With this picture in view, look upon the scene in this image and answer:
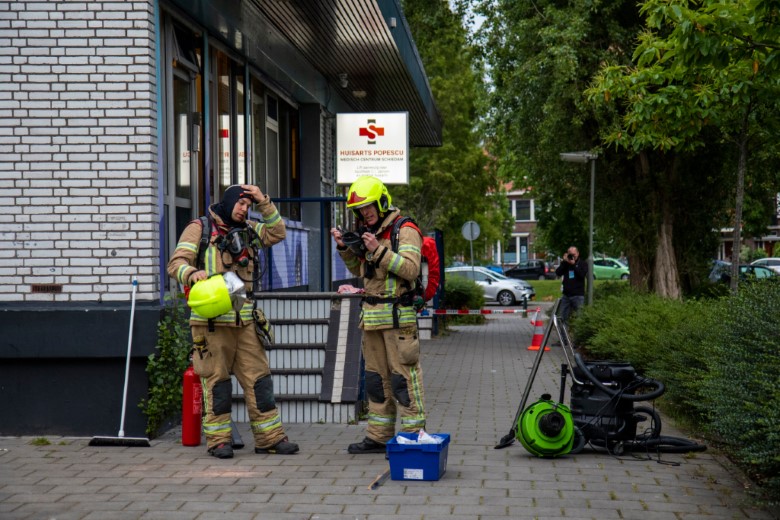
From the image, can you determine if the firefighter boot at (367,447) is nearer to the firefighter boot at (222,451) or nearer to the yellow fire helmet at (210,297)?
the firefighter boot at (222,451)

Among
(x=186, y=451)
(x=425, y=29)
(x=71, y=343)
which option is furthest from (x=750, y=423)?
(x=425, y=29)

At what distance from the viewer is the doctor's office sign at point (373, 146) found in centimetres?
1555

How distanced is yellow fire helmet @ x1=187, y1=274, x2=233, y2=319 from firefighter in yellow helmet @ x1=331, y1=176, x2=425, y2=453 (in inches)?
35.7

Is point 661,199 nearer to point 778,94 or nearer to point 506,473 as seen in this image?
point 778,94

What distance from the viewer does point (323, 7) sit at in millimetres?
11086

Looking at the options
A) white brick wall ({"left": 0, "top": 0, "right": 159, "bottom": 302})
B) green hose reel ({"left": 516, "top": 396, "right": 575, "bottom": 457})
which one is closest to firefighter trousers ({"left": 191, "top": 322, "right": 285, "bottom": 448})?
white brick wall ({"left": 0, "top": 0, "right": 159, "bottom": 302})

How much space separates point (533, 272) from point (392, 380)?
5729 cm

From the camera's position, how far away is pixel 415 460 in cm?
668

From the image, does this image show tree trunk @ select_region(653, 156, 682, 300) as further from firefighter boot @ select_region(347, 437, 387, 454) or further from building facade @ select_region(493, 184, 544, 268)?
building facade @ select_region(493, 184, 544, 268)

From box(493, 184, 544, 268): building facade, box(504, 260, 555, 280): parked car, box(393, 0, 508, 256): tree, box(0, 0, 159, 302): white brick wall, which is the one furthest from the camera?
box(493, 184, 544, 268): building facade

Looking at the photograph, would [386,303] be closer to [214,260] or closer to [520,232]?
[214,260]

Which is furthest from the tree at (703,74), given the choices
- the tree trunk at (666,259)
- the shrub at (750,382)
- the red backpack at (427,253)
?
the tree trunk at (666,259)

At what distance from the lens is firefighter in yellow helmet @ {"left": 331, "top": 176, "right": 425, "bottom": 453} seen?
7.36 meters

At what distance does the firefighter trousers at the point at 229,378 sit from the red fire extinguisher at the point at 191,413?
428 millimetres
